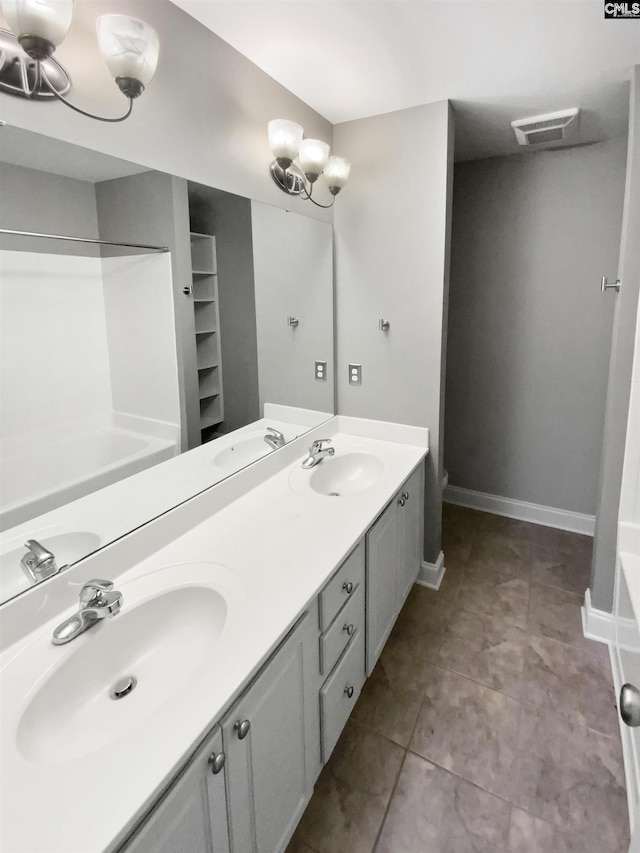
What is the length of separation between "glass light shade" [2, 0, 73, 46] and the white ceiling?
576mm

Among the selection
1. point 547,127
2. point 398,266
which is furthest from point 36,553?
point 547,127

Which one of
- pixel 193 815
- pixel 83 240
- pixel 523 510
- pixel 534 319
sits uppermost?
pixel 83 240

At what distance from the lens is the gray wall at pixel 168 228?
4.06ft

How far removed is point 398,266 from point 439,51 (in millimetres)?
813

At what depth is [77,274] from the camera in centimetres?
119

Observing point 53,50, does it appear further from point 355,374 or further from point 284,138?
point 355,374

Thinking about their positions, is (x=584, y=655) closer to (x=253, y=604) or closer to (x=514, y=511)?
(x=514, y=511)

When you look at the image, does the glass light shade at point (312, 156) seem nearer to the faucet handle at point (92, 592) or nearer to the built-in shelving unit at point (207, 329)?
the built-in shelving unit at point (207, 329)

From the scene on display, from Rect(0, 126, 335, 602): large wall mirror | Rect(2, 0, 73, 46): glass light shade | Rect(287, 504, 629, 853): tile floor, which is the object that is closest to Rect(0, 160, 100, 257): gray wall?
Rect(0, 126, 335, 602): large wall mirror

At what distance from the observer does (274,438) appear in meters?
2.03

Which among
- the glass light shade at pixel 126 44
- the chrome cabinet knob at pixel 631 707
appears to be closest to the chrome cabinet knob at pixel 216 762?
the chrome cabinet knob at pixel 631 707

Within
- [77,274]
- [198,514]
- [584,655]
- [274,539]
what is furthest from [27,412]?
[584,655]

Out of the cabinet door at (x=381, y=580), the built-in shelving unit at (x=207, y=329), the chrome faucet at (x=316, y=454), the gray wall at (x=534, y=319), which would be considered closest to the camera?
the built-in shelving unit at (x=207, y=329)

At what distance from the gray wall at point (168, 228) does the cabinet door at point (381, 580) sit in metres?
0.75
